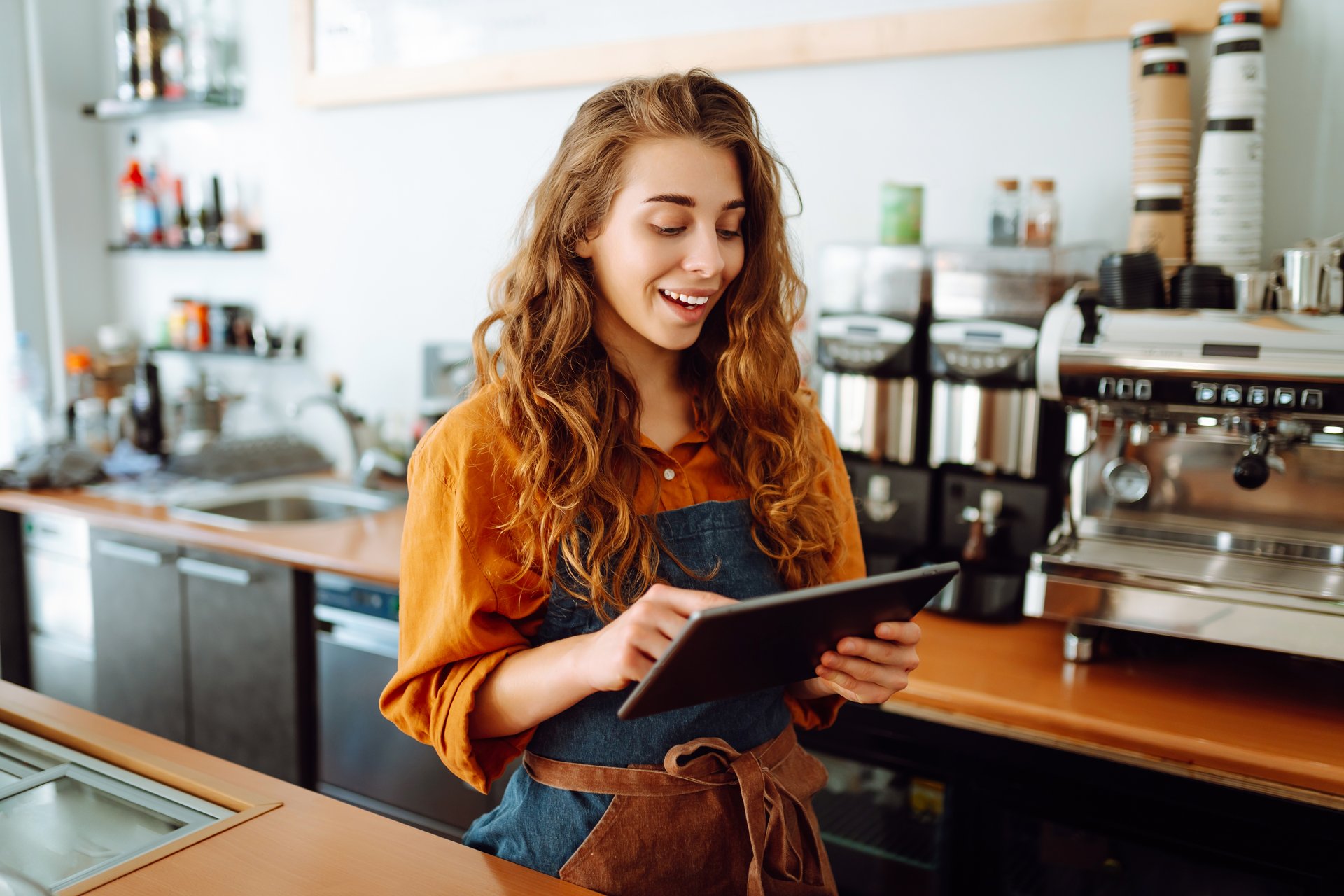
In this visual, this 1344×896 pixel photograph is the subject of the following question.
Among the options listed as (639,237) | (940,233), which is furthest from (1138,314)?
(639,237)

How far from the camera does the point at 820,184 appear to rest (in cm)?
235

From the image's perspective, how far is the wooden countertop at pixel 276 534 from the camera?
2.21 meters

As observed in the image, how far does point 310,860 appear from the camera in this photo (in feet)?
3.37

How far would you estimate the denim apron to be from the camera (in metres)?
1.17

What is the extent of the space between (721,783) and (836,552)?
35 cm

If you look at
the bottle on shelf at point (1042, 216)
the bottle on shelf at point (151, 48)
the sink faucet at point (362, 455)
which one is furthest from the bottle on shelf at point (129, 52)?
the bottle on shelf at point (1042, 216)

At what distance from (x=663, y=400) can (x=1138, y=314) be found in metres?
0.78

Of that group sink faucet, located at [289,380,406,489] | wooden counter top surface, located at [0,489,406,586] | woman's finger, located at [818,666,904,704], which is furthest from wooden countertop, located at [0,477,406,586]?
woman's finger, located at [818,666,904,704]

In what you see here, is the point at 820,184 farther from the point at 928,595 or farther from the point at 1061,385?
the point at 928,595

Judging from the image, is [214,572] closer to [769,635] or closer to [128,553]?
[128,553]

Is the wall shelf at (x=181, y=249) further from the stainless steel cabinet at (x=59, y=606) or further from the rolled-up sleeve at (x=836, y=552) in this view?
the rolled-up sleeve at (x=836, y=552)

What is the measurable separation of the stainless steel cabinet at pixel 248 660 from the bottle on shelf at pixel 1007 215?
1672 millimetres

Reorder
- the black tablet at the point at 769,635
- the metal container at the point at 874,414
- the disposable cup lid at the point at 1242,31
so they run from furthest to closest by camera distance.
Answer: the metal container at the point at 874,414, the disposable cup lid at the point at 1242,31, the black tablet at the point at 769,635

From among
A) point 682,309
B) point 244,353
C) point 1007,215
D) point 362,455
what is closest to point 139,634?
point 362,455
